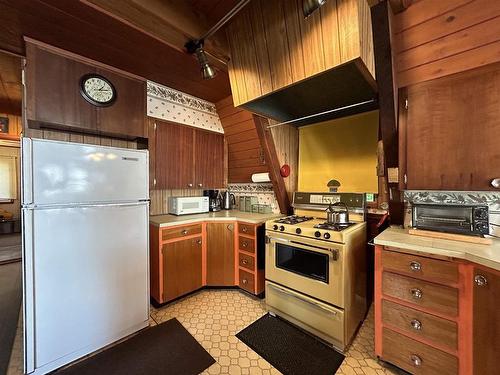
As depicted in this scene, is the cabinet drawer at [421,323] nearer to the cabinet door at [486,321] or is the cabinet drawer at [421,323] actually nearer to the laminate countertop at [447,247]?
the cabinet door at [486,321]

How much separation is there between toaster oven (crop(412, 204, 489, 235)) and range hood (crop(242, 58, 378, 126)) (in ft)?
3.08

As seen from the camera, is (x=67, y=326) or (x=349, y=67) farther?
(x=67, y=326)

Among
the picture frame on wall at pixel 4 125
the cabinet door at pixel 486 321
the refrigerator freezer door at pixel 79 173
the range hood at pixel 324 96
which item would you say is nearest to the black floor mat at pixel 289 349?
the cabinet door at pixel 486 321

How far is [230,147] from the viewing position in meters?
3.22

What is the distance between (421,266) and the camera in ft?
4.40

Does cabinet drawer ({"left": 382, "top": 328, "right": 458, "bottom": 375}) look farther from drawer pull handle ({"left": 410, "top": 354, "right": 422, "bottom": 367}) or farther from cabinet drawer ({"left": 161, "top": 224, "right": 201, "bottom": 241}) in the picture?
cabinet drawer ({"left": 161, "top": 224, "right": 201, "bottom": 241})

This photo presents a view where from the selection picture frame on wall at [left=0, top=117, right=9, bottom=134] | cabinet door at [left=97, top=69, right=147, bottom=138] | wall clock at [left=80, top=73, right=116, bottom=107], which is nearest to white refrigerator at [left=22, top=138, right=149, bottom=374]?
cabinet door at [left=97, top=69, right=147, bottom=138]

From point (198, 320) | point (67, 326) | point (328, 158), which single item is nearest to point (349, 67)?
point (328, 158)

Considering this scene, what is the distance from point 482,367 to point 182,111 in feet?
10.9

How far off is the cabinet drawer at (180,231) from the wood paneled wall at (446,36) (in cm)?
233

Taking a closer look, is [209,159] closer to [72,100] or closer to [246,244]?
[246,244]

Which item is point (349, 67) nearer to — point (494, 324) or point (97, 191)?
point (494, 324)

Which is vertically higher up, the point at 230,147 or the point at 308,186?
the point at 230,147

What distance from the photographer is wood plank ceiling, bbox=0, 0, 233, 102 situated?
1.40 metres
